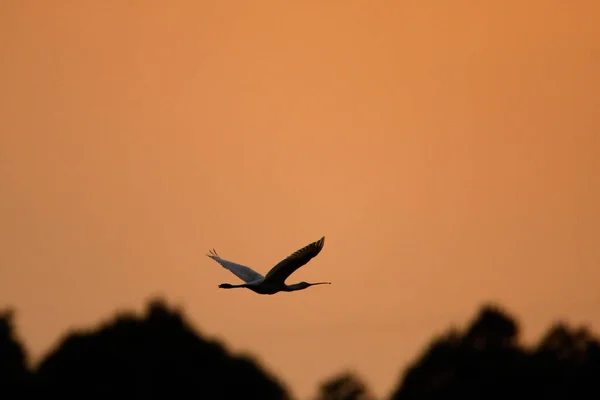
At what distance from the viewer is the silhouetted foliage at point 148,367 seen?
111 metres

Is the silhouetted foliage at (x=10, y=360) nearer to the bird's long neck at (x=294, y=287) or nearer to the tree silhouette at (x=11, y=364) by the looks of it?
the tree silhouette at (x=11, y=364)

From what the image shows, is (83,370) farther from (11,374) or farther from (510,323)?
(510,323)

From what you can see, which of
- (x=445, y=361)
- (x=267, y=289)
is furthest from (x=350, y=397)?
(x=267, y=289)

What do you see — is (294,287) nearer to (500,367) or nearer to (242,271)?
(242,271)

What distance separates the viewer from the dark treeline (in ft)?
364

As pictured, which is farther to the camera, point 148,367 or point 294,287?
point 148,367

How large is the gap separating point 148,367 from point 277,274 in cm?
6725

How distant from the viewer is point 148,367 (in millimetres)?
117688

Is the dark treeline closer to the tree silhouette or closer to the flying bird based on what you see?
the tree silhouette

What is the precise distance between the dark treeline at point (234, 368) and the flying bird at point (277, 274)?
49703 millimetres

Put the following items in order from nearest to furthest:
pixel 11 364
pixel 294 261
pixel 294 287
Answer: pixel 294 261
pixel 294 287
pixel 11 364

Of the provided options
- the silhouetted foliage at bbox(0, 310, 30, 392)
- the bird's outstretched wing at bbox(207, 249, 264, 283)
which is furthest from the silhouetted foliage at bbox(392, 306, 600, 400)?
the bird's outstretched wing at bbox(207, 249, 264, 283)

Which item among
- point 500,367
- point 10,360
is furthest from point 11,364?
point 500,367

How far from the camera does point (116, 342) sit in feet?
Result: 393
